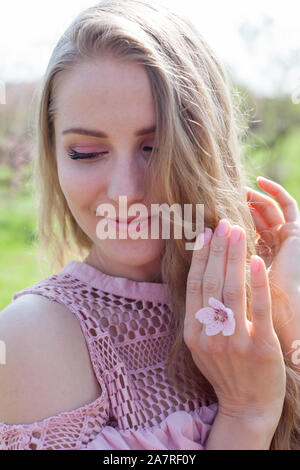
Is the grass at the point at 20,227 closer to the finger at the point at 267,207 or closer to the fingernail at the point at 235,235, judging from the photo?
the finger at the point at 267,207

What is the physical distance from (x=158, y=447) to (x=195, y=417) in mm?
180

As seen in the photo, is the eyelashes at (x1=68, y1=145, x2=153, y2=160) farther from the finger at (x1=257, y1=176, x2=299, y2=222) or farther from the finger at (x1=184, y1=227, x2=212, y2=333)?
the finger at (x1=257, y1=176, x2=299, y2=222)

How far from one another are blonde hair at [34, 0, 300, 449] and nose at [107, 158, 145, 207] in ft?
0.11

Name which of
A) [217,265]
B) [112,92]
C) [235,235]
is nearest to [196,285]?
[217,265]

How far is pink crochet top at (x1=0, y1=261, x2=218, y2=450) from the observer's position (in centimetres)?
152

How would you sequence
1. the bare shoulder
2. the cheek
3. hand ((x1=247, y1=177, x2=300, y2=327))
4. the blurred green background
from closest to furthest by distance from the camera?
the bare shoulder → the cheek → hand ((x1=247, y1=177, x2=300, y2=327)) → the blurred green background

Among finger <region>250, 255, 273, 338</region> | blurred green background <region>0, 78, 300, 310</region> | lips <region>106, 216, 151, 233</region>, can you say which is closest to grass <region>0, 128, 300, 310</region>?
blurred green background <region>0, 78, 300, 310</region>

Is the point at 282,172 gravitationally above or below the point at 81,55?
above

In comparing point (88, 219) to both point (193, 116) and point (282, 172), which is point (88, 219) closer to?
point (193, 116)

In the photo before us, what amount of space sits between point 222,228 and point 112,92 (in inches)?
20.6

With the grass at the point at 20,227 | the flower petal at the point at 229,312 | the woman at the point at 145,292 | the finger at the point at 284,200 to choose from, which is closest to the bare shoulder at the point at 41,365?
the woman at the point at 145,292

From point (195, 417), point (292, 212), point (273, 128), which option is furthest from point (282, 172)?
point (195, 417)

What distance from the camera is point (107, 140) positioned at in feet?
5.49

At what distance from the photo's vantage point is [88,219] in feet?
5.98
